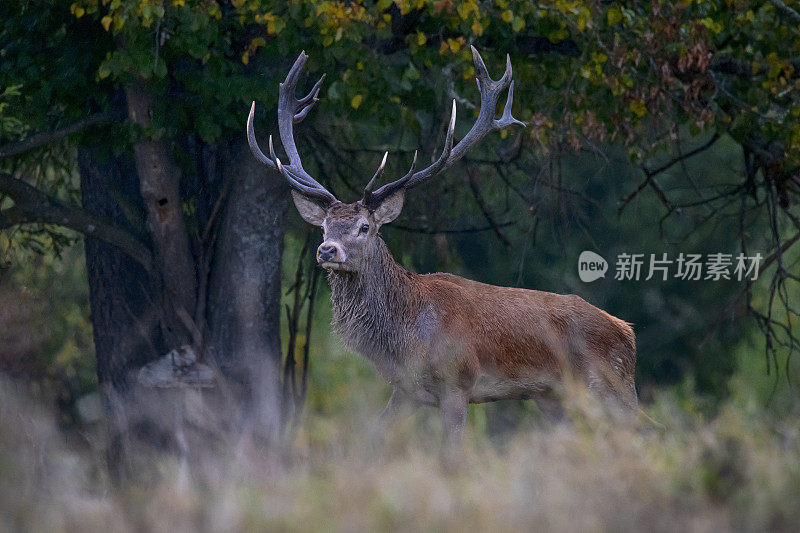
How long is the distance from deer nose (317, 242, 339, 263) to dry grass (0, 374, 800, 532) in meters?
1.38

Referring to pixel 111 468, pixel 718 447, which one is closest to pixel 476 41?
pixel 111 468

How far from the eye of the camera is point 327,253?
6023 millimetres

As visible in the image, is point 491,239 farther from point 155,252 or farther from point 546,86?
point 155,252

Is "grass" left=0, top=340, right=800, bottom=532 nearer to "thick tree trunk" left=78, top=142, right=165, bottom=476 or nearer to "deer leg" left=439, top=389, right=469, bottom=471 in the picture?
"deer leg" left=439, top=389, right=469, bottom=471

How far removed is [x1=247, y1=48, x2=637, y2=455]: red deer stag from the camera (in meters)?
6.38

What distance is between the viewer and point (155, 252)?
7.76 m

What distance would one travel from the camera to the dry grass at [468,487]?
3537 mm

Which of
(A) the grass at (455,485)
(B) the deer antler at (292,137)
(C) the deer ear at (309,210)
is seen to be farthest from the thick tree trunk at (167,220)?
(A) the grass at (455,485)

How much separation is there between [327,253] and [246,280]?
1910mm

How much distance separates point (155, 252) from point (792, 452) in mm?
4892

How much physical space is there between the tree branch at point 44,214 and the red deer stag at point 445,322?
141 centimetres

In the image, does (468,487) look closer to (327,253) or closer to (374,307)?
(327,253)
